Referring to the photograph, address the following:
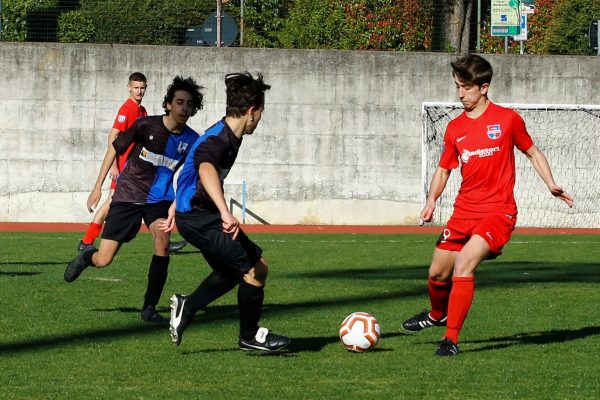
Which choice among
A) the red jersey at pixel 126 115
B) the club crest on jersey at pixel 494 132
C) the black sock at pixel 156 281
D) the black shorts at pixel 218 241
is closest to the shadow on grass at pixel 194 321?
the black sock at pixel 156 281

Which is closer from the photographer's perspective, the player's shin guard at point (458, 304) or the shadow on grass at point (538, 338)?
the player's shin guard at point (458, 304)

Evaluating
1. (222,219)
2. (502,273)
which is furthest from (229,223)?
(502,273)

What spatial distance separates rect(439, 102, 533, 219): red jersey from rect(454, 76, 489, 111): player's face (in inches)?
3.5

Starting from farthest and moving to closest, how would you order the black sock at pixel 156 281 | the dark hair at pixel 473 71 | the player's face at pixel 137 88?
the player's face at pixel 137 88 → the black sock at pixel 156 281 → the dark hair at pixel 473 71

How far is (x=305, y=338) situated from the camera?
7730 mm

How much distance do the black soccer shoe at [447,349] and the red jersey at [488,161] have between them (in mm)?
797

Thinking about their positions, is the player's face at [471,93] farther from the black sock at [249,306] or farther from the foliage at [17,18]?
the foliage at [17,18]

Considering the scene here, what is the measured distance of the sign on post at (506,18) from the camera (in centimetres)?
2194

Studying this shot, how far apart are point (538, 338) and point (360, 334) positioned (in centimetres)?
144

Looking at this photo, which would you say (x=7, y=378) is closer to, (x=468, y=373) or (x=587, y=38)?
(x=468, y=373)

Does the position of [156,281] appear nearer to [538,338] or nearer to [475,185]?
[475,185]

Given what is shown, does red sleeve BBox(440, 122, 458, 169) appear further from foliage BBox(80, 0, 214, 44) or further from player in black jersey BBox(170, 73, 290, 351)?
foliage BBox(80, 0, 214, 44)

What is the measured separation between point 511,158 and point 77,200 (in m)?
13.9

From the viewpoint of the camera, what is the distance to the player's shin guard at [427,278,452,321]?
24.9ft
